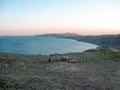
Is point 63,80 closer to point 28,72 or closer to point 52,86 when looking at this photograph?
point 52,86

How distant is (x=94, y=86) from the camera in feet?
45.9

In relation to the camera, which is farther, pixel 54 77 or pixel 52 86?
pixel 54 77

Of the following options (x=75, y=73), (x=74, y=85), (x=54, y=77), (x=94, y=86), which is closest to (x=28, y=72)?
(x=54, y=77)

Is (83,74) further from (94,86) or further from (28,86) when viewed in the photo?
(28,86)

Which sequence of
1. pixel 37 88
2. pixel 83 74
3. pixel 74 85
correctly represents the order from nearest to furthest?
pixel 37 88 < pixel 74 85 < pixel 83 74

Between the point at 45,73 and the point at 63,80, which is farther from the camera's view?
the point at 45,73

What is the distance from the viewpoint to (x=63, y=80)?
50.0ft

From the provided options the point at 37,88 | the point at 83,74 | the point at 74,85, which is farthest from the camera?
the point at 83,74

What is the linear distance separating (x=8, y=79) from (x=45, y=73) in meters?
3.91

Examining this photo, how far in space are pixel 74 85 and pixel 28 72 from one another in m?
5.30

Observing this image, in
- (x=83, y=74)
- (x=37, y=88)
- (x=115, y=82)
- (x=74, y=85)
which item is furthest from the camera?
(x=83, y=74)

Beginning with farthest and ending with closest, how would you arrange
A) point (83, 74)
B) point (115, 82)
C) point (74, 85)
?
point (83, 74) < point (115, 82) < point (74, 85)

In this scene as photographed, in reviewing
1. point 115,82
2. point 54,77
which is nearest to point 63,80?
point 54,77

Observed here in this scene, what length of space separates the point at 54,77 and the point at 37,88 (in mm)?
3031
